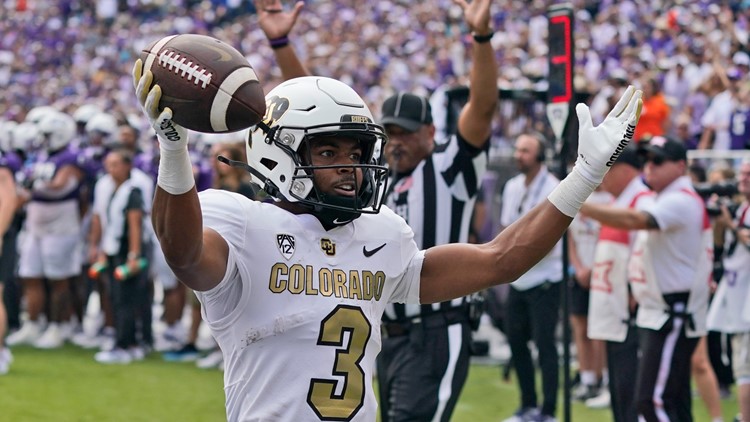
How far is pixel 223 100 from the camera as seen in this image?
8.87 ft

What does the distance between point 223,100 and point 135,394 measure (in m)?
5.89

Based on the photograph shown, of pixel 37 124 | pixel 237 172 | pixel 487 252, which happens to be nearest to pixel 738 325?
pixel 237 172

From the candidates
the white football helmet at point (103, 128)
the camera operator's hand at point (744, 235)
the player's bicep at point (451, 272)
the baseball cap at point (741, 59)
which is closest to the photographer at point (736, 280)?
the camera operator's hand at point (744, 235)

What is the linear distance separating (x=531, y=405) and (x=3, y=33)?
21506mm

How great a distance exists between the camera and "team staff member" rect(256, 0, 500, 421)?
4875mm

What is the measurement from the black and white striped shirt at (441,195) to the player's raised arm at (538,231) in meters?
1.84

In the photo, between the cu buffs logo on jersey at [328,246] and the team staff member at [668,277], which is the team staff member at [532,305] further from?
the cu buffs logo on jersey at [328,246]

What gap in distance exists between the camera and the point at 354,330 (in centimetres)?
301

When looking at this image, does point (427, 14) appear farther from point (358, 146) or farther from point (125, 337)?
point (358, 146)

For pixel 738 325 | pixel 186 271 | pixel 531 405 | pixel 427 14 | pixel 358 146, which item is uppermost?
pixel 427 14

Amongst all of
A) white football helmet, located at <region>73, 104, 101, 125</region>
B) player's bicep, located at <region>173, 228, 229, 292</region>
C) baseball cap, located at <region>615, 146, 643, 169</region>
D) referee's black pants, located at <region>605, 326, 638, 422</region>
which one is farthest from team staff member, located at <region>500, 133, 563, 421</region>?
white football helmet, located at <region>73, 104, 101, 125</region>

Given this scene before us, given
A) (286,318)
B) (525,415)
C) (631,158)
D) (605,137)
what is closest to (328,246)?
(286,318)

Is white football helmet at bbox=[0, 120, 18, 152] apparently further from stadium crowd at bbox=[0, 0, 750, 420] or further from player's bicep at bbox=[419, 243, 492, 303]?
player's bicep at bbox=[419, 243, 492, 303]

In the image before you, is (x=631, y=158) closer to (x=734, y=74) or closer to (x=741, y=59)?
(x=734, y=74)
